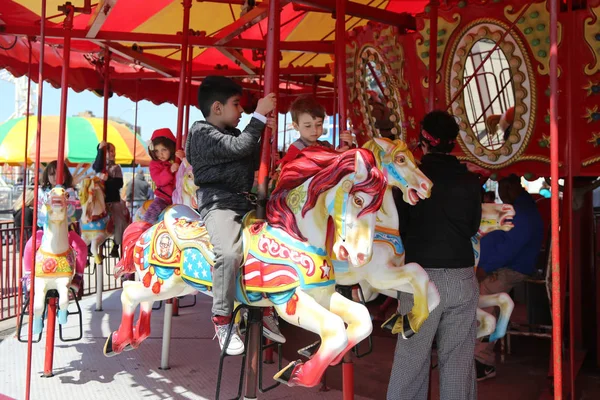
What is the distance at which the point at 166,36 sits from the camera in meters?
5.36

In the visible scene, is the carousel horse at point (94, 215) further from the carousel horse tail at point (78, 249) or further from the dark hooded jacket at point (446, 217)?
the dark hooded jacket at point (446, 217)

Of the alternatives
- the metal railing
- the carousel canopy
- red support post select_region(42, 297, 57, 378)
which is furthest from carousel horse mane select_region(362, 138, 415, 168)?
the metal railing

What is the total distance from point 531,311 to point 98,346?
381 cm

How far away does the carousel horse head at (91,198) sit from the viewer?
6055mm

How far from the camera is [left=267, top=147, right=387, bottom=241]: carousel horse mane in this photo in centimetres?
230

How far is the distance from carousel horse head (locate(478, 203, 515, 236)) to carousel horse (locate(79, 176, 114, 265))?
13.7 ft

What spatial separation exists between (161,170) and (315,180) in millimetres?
2552

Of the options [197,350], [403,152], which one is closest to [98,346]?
[197,350]

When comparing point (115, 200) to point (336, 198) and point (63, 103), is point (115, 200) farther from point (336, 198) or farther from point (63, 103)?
point (336, 198)

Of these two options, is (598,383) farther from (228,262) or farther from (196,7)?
(196,7)

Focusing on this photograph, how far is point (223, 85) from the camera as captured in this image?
2686 millimetres

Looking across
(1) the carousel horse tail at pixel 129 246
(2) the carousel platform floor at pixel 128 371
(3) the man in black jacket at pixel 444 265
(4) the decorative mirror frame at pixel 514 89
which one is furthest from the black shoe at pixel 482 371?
(1) the carousel horse tail at pixel 129 246

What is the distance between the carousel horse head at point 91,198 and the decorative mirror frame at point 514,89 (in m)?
3.57

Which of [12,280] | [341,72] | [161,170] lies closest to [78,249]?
[161,170]
